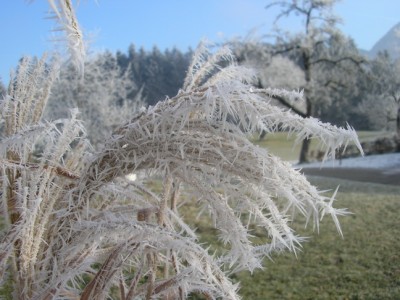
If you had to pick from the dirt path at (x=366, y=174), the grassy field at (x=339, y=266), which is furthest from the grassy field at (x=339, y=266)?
the dirt path at (x=366, y=174)

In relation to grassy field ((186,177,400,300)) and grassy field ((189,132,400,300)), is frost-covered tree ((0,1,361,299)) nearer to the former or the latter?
grassy field ((189,132,400,300))

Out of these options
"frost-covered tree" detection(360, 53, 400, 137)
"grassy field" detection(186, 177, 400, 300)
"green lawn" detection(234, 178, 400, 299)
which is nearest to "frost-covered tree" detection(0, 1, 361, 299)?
"grassy field" detection(186, 177, 400, 300)

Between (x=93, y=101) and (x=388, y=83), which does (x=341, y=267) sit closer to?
(x=93, y=101)

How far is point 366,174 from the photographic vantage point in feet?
47.0

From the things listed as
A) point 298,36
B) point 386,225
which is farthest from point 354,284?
point 298,36

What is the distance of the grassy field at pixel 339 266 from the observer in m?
4.64

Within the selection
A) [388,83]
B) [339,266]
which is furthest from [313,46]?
[339,266]

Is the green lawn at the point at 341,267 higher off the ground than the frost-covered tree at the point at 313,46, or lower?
lower

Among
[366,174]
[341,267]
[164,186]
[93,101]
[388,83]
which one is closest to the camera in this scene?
[164,186]

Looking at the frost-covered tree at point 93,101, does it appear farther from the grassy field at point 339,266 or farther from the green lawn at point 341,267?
the green lawn at point 341,267

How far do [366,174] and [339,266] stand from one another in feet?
32.1

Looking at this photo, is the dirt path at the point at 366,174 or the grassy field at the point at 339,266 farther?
the dirt path at the point at 366,174

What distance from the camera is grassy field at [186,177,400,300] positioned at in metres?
4.64

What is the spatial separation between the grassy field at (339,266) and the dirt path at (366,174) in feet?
18.8
